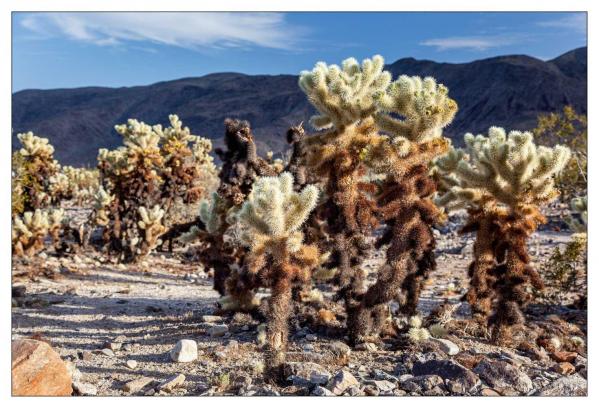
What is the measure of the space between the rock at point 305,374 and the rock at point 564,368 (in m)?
1.97

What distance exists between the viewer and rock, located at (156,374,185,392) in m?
4.45

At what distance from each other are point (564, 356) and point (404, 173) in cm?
219

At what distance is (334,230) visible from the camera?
5555mm

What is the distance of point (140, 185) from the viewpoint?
11469 mm

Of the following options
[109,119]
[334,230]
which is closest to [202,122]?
[109,119]

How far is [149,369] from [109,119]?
87.0m

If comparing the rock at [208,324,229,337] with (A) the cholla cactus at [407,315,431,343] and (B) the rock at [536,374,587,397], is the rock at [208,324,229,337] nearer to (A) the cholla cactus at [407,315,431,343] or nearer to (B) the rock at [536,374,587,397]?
(A) the cholla cactus at [407,315,431,343]

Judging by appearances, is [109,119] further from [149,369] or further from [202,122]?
[149,369]

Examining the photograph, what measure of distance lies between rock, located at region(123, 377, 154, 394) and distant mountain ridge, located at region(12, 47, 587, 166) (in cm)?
4004

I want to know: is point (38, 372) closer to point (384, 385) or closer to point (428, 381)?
point (384, 385)

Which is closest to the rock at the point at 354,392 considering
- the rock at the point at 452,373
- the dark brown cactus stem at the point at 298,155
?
the rock at the point at 452,373

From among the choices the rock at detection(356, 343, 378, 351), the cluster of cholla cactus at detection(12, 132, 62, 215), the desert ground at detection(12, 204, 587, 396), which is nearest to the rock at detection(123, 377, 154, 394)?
the desert ground at detection(12, 204, 587, 396)

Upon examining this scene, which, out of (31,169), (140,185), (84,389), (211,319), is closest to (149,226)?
(140,185)
